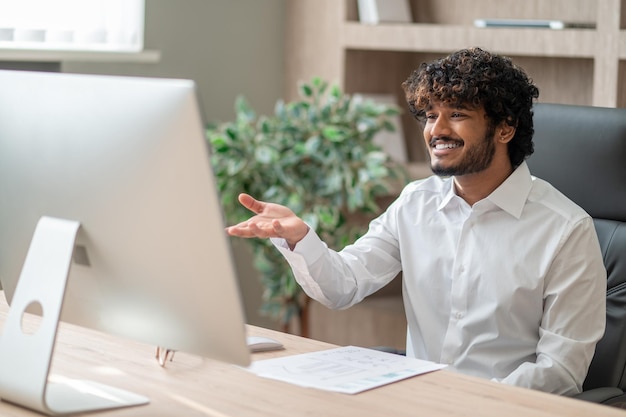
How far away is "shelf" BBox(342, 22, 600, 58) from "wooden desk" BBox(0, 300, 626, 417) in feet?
6.39

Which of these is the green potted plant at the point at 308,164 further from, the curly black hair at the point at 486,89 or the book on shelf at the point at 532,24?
the curly black hair at the point at 486,89

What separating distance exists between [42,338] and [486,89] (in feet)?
3.40

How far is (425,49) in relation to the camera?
380 centimetres

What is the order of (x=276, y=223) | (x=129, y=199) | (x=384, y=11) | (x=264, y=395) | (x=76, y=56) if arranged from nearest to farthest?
(x=129, y=199) < (x=264, y=395) < (x=276, y=223) < (x=76, y=56) < (x=384, y=11)

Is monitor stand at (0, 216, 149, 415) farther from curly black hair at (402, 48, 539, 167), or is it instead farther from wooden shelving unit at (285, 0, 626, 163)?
wooden shelving unit at (285, 0, 626, 163)

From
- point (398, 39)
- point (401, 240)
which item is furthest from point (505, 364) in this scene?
point (398, 39)

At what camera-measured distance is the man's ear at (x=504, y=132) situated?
7.14 feet

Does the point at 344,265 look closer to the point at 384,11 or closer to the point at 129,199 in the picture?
the point at 129,199

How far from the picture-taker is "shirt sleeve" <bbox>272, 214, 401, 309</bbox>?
2.04 meters

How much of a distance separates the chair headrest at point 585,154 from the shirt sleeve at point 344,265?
37 centimetres

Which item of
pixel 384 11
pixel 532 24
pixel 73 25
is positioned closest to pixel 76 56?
pixel 73 25

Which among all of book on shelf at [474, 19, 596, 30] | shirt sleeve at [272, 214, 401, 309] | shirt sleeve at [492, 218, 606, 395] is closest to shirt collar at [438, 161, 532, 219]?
shirt sleeve at [492, 218, 606, 395]

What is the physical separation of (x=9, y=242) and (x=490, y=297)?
954 millimetres

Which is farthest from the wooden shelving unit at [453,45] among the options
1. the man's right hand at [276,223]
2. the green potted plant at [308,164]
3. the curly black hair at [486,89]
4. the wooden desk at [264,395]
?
the wooden desk at [264,395]
